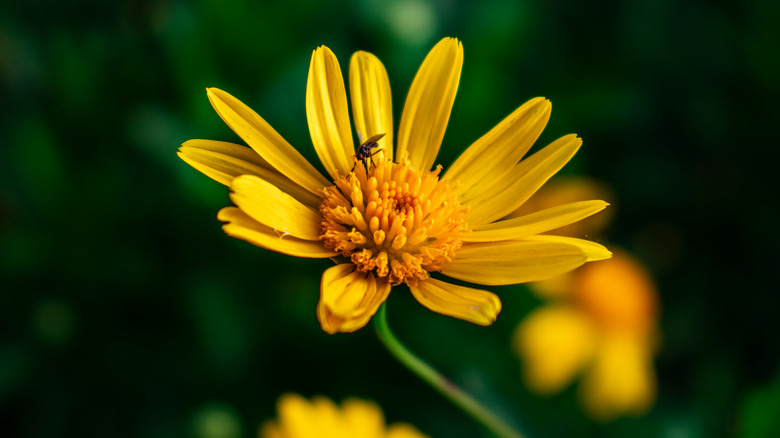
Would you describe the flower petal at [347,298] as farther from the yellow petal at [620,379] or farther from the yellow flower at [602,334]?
the yellow petal at [620,379]

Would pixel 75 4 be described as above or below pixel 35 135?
above

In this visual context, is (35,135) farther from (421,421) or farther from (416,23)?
(421,421)

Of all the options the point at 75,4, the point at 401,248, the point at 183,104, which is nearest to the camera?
the point at 401,248

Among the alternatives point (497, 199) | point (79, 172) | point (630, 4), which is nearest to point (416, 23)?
point (630, 4)

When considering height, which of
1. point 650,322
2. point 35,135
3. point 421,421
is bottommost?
point 421,421

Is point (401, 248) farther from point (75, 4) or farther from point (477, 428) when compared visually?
point (75, 4)

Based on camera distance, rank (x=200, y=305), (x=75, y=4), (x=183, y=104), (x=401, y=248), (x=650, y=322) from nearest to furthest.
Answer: (x=401, y=248) → (x=200, y=305) → (x=183, y=104) → (x=650, y=322) → (x=75, y=4)

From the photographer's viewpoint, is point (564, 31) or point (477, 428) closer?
point (477, 428)

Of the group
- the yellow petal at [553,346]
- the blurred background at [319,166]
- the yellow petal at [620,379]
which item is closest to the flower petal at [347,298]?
the blurred background at [319,166]
